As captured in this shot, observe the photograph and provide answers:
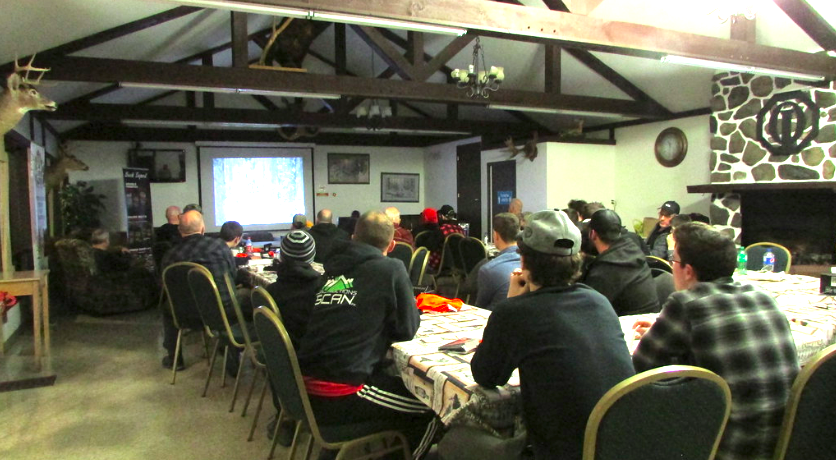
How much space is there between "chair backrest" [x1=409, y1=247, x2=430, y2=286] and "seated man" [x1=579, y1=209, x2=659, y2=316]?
1.71m

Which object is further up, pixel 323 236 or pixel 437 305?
pixel 323 236

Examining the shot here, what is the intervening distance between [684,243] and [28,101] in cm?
444

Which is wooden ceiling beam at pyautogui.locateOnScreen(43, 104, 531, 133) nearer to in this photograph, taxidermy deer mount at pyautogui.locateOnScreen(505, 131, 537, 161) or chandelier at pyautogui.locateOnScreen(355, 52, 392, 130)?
chandelier at pyautogui.locateOnScreen(355, 52, 392, 130)

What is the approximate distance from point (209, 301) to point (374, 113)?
16.8 ft

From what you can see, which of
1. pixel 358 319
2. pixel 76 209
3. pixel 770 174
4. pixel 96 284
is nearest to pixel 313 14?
pixel 358 319

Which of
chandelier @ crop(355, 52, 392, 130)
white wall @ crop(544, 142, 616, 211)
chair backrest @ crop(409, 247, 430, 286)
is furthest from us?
white wall @ crop(544, 142, 616, 211)

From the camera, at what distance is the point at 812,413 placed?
151cm

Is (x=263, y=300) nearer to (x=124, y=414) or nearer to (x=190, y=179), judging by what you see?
(x=124, y=414)

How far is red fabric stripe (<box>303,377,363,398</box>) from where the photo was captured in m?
2.00

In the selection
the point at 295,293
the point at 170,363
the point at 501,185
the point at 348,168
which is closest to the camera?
the point at 295,293

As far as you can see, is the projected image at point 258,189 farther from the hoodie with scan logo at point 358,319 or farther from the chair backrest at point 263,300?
the hoodie with scan logo at point 358,319

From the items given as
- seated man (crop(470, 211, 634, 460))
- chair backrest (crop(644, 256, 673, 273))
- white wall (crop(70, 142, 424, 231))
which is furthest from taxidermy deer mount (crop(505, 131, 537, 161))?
seated man (crop(470, 211, 634, 460))

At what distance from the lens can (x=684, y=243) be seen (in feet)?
5.57

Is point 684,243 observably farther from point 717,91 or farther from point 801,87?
point 717,91
